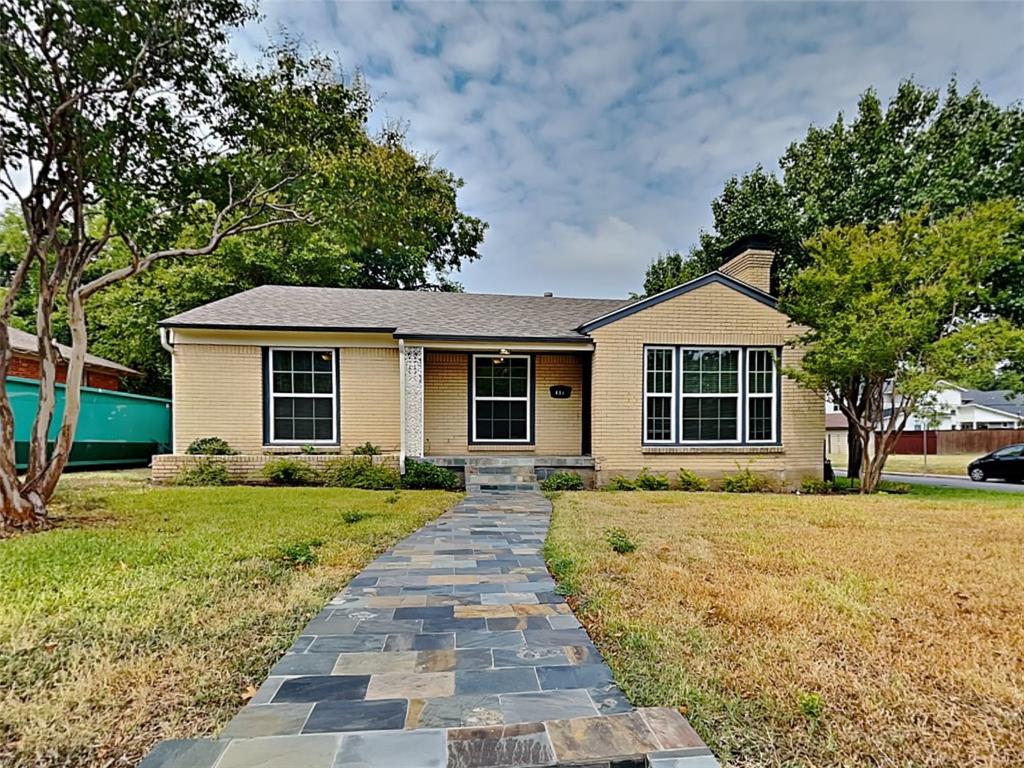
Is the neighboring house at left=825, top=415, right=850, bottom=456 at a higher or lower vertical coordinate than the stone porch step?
lower

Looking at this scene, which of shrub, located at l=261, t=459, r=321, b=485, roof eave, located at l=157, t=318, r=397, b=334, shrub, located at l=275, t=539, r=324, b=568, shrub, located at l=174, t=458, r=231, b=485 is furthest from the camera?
roof eave, located at l=157, t=318, r=397, b=334

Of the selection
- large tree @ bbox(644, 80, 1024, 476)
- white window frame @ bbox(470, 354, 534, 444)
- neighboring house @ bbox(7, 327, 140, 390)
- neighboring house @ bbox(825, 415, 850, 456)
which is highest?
large tree @ bbox(644, 80, 1024, 476)

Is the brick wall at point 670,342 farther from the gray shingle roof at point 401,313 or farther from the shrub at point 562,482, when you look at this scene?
the gray shingle roof at point 401,313

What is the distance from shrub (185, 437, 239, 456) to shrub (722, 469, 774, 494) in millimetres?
10014

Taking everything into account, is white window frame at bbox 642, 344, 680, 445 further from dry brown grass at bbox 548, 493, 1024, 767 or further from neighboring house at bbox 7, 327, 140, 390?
neighboring house at bbox 7, 327, 140, 390

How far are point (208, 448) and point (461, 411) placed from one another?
5.14 meters

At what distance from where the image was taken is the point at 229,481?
33.4 feet

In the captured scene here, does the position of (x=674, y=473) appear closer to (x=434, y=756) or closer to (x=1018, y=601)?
(x=1018, y=601)

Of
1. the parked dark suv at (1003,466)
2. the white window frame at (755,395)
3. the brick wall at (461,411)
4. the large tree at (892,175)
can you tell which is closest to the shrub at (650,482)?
the brick wall at (461,411)

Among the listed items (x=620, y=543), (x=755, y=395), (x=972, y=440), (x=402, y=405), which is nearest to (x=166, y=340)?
(x=402, y=405)

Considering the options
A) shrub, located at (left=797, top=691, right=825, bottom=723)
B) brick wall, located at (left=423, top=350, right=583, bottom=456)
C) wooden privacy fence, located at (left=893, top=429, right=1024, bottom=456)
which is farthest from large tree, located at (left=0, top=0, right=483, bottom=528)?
wooden privacy fence, located at (left=893, top=429, right=1024, bottom=456)

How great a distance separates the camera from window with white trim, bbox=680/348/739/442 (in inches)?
434

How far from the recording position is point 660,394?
36.2 ft

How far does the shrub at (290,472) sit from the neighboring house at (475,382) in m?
0.77
